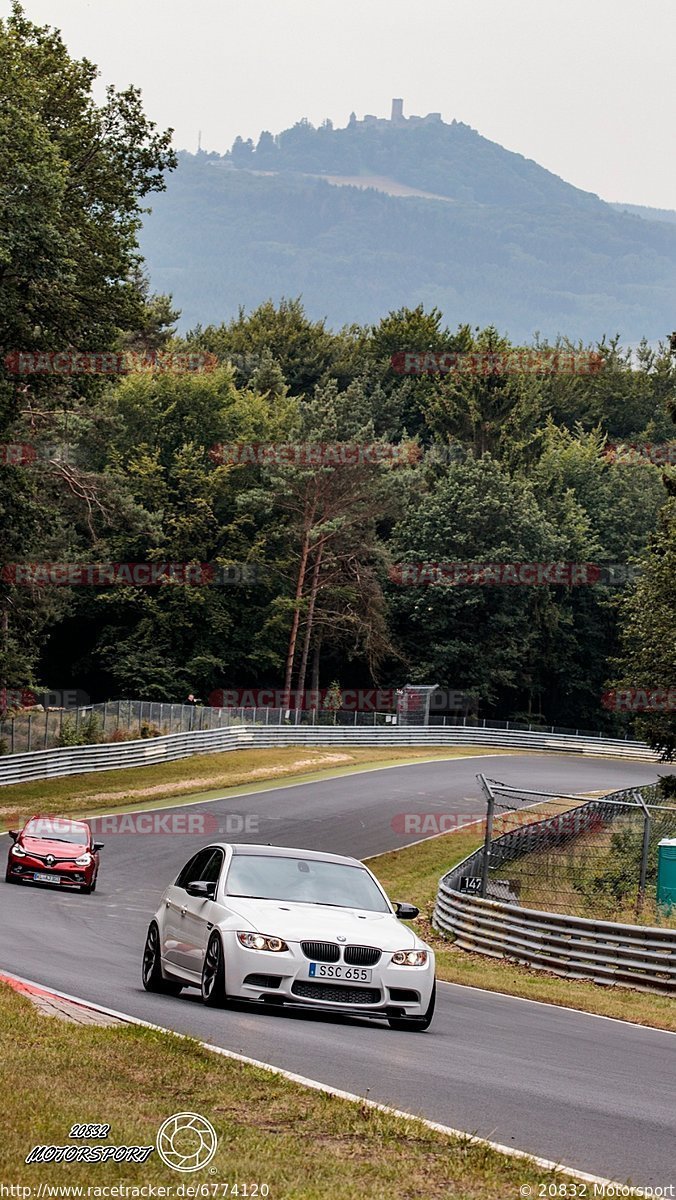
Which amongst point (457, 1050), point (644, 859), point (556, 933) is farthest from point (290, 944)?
point (556, 933)

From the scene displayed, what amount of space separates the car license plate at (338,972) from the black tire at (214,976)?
73 centimetres

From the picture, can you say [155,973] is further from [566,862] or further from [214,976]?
[566,862]

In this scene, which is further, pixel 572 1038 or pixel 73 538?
pixel 73 538

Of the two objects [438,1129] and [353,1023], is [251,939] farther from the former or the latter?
[438,1129]

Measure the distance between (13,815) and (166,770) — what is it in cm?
1415

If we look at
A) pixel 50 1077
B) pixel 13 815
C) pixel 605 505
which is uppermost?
pixel 605 505

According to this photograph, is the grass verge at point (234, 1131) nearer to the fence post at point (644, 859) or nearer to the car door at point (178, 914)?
the car door at point (178, 914)

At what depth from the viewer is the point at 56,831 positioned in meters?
27.2

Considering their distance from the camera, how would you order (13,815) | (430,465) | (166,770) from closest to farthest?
(13,815) → (166,770) → (430,465)

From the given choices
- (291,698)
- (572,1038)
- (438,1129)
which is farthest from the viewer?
(291,698)

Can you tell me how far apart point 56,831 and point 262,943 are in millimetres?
15707

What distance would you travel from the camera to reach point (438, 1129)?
25.2ft

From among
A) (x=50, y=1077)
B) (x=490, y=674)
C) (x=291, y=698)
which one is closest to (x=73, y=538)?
(x=291, y=698)

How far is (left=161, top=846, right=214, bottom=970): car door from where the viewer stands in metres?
13.2
